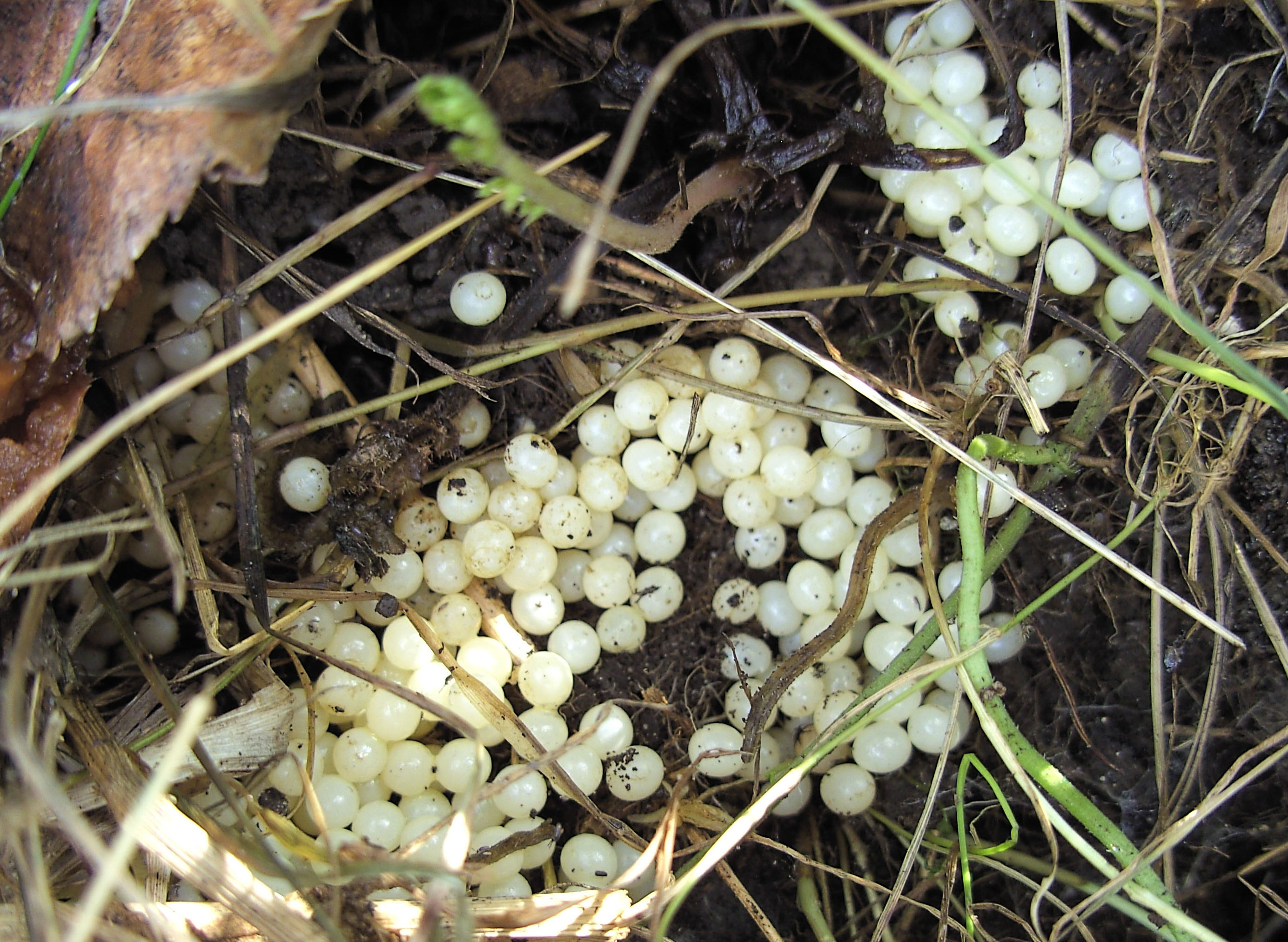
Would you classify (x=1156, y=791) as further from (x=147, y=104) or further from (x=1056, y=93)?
(x=147, y=104)

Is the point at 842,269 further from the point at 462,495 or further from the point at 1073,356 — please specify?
the point at 462,495

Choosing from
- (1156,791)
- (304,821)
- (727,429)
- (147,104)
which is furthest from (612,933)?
(147,104)

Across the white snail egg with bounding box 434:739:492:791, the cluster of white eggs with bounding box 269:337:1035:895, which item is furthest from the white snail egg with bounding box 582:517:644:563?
the white snail egg with bounding box 434:739:492:791

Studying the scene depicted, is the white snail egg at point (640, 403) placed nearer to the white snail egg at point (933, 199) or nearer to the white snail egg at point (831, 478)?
the white snail egg at point (831, 478)

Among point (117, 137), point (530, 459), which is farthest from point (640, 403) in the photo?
point (117, 137)

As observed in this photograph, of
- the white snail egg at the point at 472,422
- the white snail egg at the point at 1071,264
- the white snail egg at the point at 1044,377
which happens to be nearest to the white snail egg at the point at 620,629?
the white snail egg at the point at 472,422

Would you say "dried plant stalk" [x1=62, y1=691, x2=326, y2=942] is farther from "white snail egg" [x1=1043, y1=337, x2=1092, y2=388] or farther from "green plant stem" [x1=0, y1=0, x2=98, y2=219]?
"white snail egg" [x1=1043, y1=337, x2=1092, y2=388]
